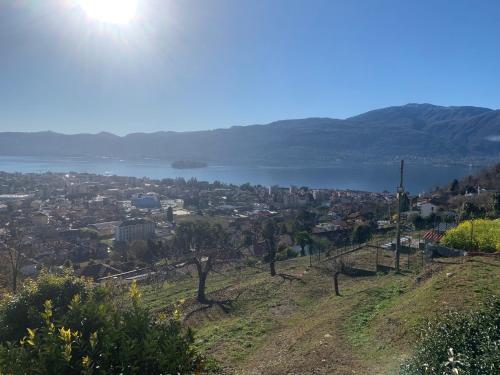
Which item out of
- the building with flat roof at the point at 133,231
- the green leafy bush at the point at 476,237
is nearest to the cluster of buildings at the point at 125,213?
the building with flat roof at the point at 133,231

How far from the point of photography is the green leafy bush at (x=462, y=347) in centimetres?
278

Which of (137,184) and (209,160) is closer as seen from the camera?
(137,184)

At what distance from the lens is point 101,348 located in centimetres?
265

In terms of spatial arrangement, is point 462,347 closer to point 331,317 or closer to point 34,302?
point 34,302

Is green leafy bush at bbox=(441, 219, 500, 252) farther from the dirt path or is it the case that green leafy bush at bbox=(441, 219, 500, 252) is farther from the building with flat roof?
the building with flat roof

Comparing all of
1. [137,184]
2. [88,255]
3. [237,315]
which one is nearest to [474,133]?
[137,184]

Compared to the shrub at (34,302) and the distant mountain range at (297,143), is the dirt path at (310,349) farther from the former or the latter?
the distant mountain range at (297,143)

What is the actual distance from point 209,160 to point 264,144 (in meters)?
24.2

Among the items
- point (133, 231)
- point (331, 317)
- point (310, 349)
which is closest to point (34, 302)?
point (310, 349)

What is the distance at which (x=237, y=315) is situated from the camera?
8.42 metres

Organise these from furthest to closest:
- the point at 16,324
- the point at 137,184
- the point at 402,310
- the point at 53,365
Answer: the point at 137,184
the point at 402,310
the point at 16,324
the point at 53,365

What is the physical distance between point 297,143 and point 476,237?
6082 inches

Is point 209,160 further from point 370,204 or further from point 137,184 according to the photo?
point 370,204

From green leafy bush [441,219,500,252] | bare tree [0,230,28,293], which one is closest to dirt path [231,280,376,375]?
green leafy bush [441,219,500,252]
